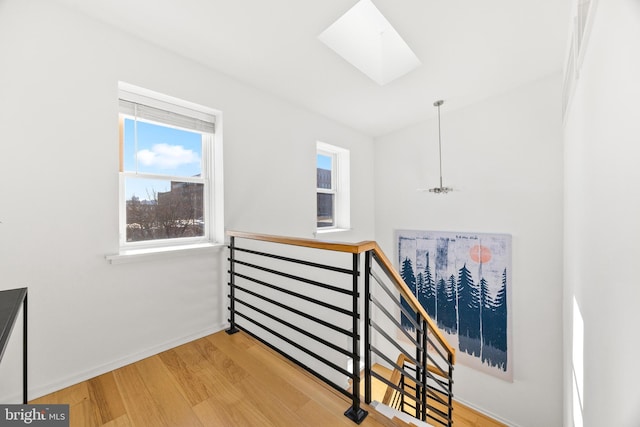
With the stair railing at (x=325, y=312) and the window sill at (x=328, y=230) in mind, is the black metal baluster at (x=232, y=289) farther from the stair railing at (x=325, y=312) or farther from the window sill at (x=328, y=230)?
the window sill at (x=328, y=230)

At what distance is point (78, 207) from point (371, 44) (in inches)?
103

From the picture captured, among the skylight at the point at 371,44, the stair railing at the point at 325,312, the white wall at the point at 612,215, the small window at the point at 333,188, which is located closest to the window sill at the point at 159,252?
the stair railing at the point at 325,312

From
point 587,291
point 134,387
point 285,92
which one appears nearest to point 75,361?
point 134,387

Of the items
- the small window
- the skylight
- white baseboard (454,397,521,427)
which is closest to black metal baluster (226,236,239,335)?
the small window

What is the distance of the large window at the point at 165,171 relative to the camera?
6.15 ft

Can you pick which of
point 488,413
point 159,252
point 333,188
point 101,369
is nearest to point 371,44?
point 333,188

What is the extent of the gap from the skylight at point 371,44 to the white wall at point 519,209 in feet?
3.72

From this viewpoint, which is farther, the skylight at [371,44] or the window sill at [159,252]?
the skylight at [371,44]

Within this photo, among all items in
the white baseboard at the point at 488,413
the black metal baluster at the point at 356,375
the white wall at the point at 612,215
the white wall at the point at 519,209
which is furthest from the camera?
the white baseboard at the point at 488,413

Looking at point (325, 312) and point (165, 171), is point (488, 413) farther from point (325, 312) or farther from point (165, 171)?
point (165, 171)

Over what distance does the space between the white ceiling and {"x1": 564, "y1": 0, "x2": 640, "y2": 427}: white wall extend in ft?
3.32

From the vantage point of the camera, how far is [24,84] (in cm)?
141

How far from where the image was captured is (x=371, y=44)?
8.09 feet

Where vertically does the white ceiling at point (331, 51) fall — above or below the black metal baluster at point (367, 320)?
above
